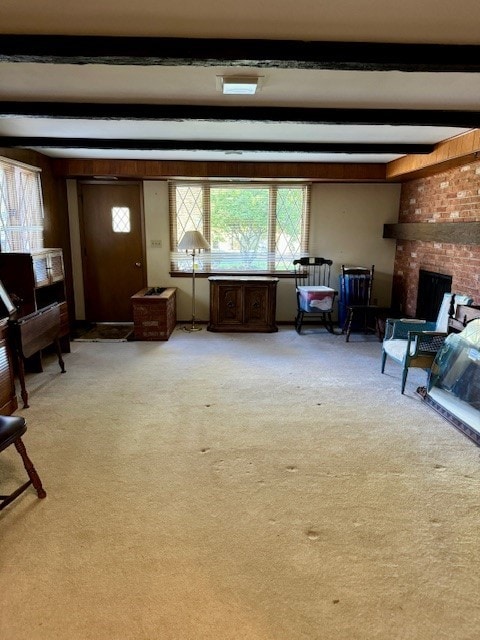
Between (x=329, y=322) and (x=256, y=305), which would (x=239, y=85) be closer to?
(x=256, y=305)

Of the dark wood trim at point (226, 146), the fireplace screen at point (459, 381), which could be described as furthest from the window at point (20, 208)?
the fireplace screen at point (459, 381)

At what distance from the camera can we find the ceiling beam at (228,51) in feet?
6.17

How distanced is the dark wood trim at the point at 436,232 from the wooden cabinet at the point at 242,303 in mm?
1822

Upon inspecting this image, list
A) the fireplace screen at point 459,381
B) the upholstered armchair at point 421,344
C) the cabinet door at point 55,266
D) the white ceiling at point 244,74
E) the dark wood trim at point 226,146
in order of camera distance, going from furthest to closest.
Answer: the cabinet door at point 55,266 → the dark wood trim at point 226,146 → the upholstered armchair at point 421,344 → the fireplace screen at point 459,381 → the white ceiling at point 244,74

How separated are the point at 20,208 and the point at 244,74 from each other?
10.0 feet

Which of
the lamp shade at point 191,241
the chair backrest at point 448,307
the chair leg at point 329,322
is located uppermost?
the lamp shade at point 191,241

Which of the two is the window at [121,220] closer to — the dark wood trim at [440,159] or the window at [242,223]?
the window at [242,223]

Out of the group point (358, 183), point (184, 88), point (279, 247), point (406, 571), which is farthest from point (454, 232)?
point (406, 571)

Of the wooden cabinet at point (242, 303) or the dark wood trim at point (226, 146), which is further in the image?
the wooden cabinet at point (242, 303)

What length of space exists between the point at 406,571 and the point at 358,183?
5.23m

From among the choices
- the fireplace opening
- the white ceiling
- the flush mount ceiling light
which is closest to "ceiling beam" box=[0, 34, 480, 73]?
the white ceiling

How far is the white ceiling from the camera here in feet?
5.42

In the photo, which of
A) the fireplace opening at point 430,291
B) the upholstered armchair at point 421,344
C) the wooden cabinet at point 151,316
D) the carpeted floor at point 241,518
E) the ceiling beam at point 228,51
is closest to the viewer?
the carpeted floor at point 241,518

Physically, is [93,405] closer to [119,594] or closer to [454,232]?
[119,594]
